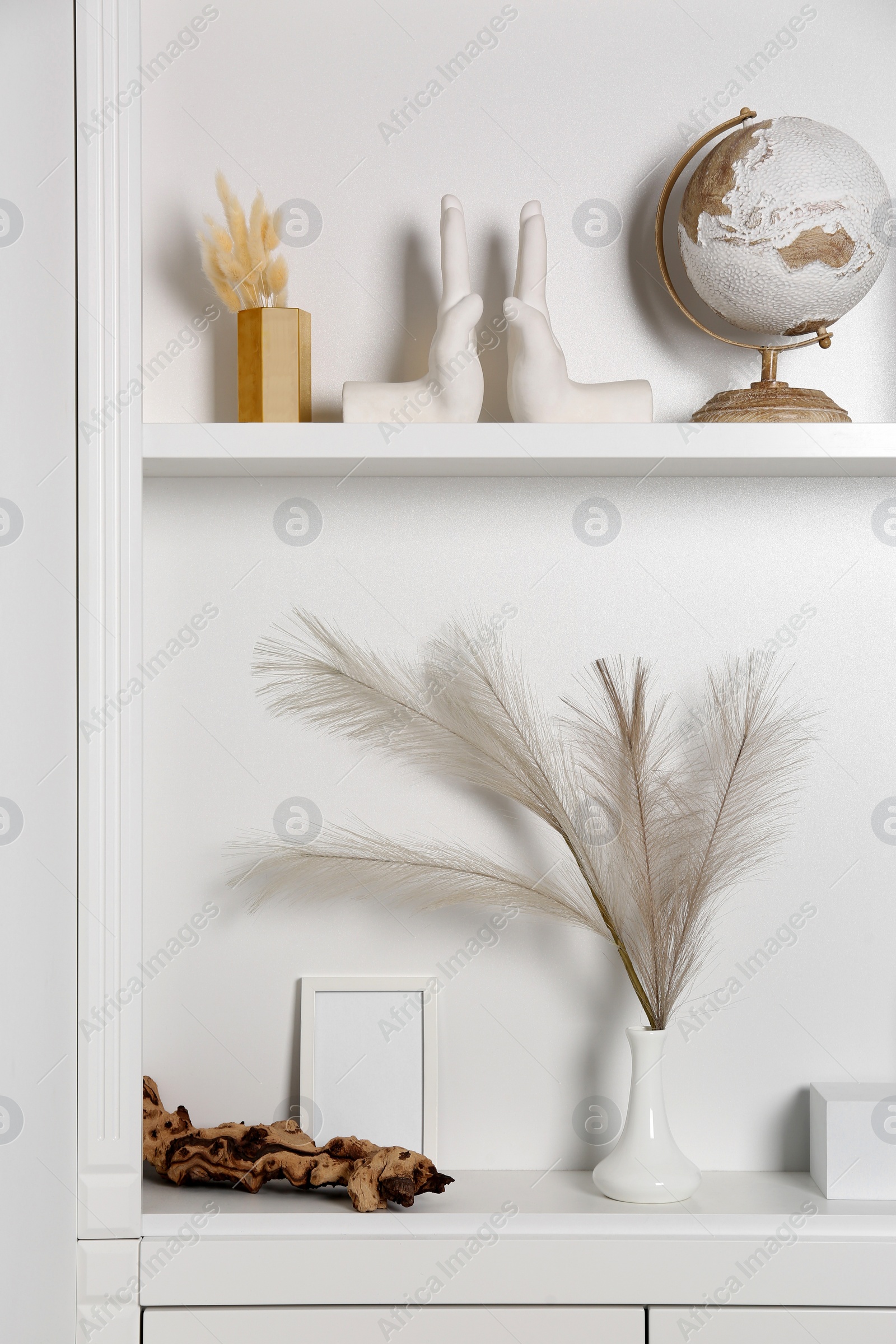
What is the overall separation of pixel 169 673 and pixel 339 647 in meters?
0.20

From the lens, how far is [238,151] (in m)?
1.27

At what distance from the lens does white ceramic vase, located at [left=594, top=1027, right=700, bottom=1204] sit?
3.69 feet

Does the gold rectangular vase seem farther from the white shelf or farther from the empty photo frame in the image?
the white shelf

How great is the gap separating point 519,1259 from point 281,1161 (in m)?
0.26

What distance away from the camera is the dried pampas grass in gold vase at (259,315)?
45.1 inches

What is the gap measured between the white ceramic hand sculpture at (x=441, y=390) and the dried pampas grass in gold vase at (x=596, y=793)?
10.0 inches

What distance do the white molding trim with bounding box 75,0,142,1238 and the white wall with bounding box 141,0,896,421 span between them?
0.23 metres

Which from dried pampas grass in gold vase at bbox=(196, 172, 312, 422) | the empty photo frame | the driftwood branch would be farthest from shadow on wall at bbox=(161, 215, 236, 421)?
the driftwood branch

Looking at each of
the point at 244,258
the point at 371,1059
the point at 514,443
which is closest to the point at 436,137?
the point at 244,258

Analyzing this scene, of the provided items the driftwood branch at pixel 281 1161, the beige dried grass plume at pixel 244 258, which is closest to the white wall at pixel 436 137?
the beige dried grass plume at pixel 244 258

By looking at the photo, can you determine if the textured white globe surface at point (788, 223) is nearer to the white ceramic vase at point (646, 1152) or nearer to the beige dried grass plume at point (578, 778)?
the beige dried grass plume at point (578, 778)

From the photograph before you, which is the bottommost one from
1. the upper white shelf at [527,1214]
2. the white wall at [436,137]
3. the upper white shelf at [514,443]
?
the upper white shelf at [527,1214]

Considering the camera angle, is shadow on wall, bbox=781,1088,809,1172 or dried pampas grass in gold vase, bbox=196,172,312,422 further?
shadow on wall, bbox=781,1088,809,1172

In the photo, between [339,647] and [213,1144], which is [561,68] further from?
[213,1144]
